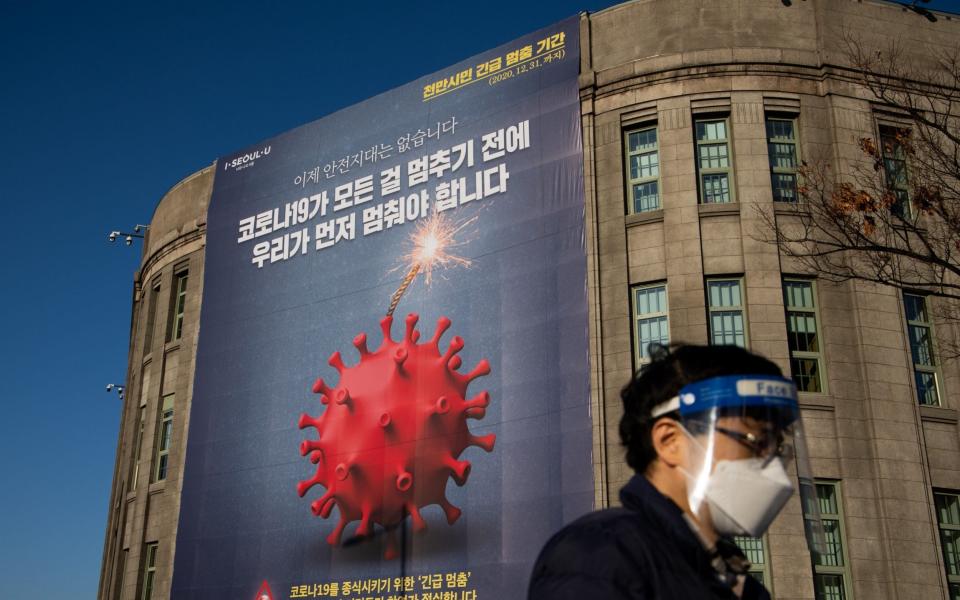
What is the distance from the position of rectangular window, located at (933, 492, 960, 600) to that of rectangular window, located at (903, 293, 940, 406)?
166cm

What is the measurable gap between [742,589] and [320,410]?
736 inches

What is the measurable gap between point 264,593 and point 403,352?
19.5 ft

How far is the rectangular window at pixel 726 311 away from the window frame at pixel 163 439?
14.2 metres

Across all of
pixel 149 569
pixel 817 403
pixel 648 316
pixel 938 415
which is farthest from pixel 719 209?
pixel 149 569

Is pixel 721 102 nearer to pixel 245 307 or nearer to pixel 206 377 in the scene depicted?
pixel 245 307

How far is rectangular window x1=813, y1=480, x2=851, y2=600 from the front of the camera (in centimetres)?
1598

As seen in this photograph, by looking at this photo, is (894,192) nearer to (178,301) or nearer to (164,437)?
(164,437)

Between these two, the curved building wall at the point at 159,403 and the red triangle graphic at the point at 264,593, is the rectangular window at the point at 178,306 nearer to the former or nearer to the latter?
the curved building wall at the point at 159,403

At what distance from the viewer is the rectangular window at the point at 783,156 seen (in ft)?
60.5

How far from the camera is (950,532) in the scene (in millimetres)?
16641

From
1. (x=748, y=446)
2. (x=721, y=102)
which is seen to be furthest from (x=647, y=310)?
(x=748, y=446)

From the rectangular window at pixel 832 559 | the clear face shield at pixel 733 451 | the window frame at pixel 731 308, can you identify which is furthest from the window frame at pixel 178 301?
the clear face shield at pixel 733 451

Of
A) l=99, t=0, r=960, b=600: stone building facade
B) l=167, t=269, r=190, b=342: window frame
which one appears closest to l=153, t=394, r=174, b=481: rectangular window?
l=167, t=269, r=190, b=342: window frame

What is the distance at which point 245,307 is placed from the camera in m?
23.5
